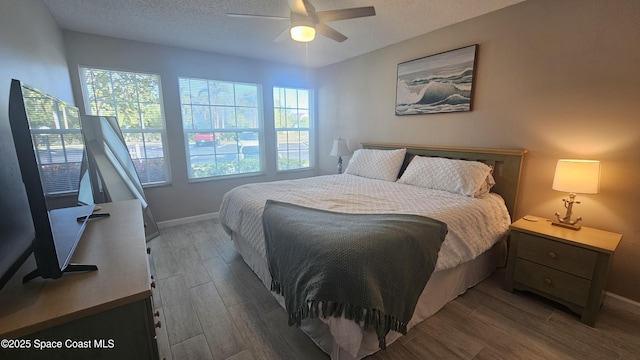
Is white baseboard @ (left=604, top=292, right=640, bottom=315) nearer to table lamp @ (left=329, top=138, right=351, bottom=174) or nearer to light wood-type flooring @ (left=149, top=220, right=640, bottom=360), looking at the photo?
light wood-type flooring @ (left=149, top=220, right=640, bottom=360)

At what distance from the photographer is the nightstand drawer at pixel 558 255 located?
5.83 ft

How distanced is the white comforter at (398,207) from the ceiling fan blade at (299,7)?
1.44 metres

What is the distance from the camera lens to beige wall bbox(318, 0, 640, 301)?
190 centimetres

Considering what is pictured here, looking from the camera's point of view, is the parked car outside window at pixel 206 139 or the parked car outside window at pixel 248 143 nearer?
the parked car outside window at pixel 206 139

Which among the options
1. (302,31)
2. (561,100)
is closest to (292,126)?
(302,31)

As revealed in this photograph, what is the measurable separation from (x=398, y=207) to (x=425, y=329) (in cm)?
85

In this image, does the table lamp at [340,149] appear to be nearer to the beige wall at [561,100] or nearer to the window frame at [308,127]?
the window frame at [308,127]

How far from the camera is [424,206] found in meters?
2.07

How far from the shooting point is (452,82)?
2.82m

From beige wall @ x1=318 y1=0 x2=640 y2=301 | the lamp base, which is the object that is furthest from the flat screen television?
beige wall @ x1=318 y1=0 x2=640 y2=301

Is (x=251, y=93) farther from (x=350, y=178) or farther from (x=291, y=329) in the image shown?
(x=291, y=329)

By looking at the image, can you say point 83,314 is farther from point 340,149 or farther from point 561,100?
point 340,149

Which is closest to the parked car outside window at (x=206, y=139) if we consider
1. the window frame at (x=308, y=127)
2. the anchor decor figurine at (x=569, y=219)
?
the window frame at (x=308, y=127)

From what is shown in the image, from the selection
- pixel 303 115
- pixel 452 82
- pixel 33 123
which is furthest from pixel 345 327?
pixel 303 115
